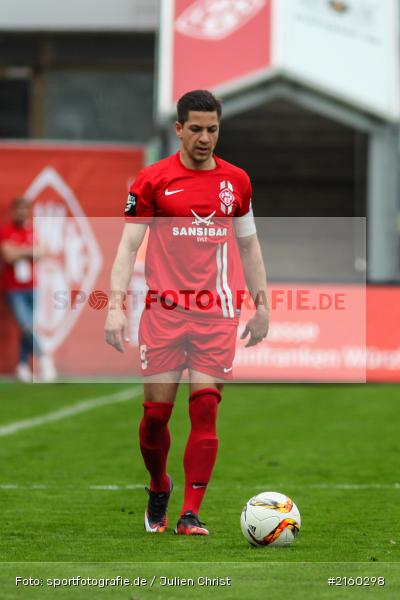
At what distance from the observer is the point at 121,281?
22.2ft

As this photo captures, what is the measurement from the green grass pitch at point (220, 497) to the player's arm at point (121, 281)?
956 mm

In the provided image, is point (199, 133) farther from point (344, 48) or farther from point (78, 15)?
point (78, 15)

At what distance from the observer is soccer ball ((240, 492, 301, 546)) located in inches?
253

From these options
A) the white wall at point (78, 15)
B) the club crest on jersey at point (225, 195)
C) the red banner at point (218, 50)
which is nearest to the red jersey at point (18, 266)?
the red banner at point (218, 50)

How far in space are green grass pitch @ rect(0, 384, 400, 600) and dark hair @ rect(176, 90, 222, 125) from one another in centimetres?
198

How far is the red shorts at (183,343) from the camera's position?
6.93 metres

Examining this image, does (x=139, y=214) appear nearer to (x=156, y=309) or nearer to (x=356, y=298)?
(x=156, y=309)

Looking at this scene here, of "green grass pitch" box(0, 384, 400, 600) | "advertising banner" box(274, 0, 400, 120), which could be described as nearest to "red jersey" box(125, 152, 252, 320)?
"green grass pitch" box(0, 384, 400, 600)

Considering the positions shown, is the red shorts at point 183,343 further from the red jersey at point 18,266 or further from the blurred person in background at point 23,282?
the red jersey at point 18,266

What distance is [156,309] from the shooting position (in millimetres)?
6949

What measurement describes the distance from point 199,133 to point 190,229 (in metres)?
0.46

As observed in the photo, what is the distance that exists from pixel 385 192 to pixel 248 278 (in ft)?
47.2

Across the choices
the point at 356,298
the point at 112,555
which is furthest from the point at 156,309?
the point at 356,298

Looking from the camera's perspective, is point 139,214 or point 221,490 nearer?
point 139,214
